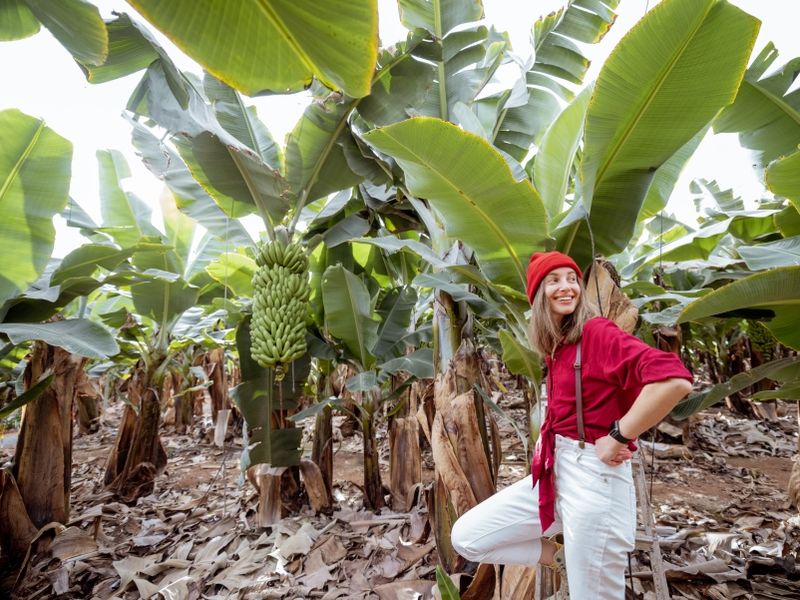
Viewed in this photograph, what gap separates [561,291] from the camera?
153 cm

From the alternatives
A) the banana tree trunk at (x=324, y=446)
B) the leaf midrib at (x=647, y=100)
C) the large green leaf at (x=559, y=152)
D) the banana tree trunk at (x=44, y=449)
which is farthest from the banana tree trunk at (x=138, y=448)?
the leaf midrib at (x=647, y=100)

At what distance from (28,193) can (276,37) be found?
2.07 metres

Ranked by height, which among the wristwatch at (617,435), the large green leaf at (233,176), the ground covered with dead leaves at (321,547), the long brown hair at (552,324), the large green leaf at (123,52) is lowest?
the ground covered with dead leaves at (321,547)

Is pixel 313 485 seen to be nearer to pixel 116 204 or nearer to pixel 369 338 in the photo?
pixel 369 338

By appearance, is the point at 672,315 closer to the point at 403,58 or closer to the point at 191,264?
the point at 403,58

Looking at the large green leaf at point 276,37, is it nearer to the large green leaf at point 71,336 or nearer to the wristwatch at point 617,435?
the wristwatch at point 617,435

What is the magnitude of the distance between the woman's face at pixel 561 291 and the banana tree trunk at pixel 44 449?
9.81 feet

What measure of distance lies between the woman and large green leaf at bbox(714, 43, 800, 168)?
1.87 m

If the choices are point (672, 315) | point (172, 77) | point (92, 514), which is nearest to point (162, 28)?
point (172, 77)

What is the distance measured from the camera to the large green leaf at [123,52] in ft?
5.98

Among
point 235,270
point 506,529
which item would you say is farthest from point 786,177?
point 235,270

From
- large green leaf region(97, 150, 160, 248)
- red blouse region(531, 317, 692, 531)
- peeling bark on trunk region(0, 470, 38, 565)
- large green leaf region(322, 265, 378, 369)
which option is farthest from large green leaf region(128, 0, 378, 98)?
large green leaf region(97, 150, 160, 248)

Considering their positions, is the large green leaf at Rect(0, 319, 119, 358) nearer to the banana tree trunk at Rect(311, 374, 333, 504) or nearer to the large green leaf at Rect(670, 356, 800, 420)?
the banana tree trunk at Rect(311, 374, 333, 504)

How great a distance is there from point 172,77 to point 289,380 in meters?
2.13
